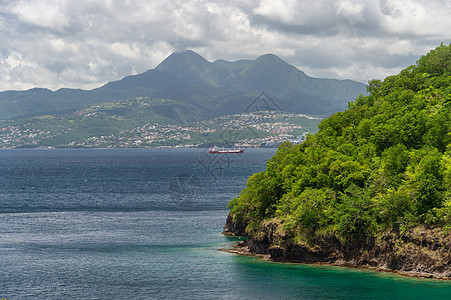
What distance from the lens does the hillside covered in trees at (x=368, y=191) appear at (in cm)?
6712

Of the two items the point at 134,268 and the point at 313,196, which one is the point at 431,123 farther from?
the point at 134,268

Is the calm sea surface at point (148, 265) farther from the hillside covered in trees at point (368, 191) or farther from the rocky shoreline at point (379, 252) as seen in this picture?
the hillside covered in trees at point (368, 191)

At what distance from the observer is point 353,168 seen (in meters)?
79.2

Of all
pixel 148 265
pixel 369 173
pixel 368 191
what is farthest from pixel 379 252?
pixel 148 265

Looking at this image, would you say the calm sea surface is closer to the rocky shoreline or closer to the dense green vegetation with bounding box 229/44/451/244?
the rocky shoreline

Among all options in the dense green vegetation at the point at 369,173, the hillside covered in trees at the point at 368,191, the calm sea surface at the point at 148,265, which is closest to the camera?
the calm sea surface at the point at 148,265

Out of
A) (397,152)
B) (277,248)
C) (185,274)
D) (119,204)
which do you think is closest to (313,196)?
(277,248)

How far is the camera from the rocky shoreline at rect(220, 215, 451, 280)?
208ft

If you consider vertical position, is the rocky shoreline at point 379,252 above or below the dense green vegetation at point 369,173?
below

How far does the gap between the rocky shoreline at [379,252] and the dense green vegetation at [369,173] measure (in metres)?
1.35

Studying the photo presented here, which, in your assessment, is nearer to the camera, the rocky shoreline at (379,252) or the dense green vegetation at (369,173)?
the rocky shoreline at (379,252)

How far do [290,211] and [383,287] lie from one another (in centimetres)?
2158

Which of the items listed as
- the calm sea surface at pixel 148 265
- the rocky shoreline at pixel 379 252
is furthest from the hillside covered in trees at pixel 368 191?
the calm sea surface at pixel 148 265

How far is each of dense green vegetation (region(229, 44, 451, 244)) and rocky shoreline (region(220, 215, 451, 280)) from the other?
1351 mm
